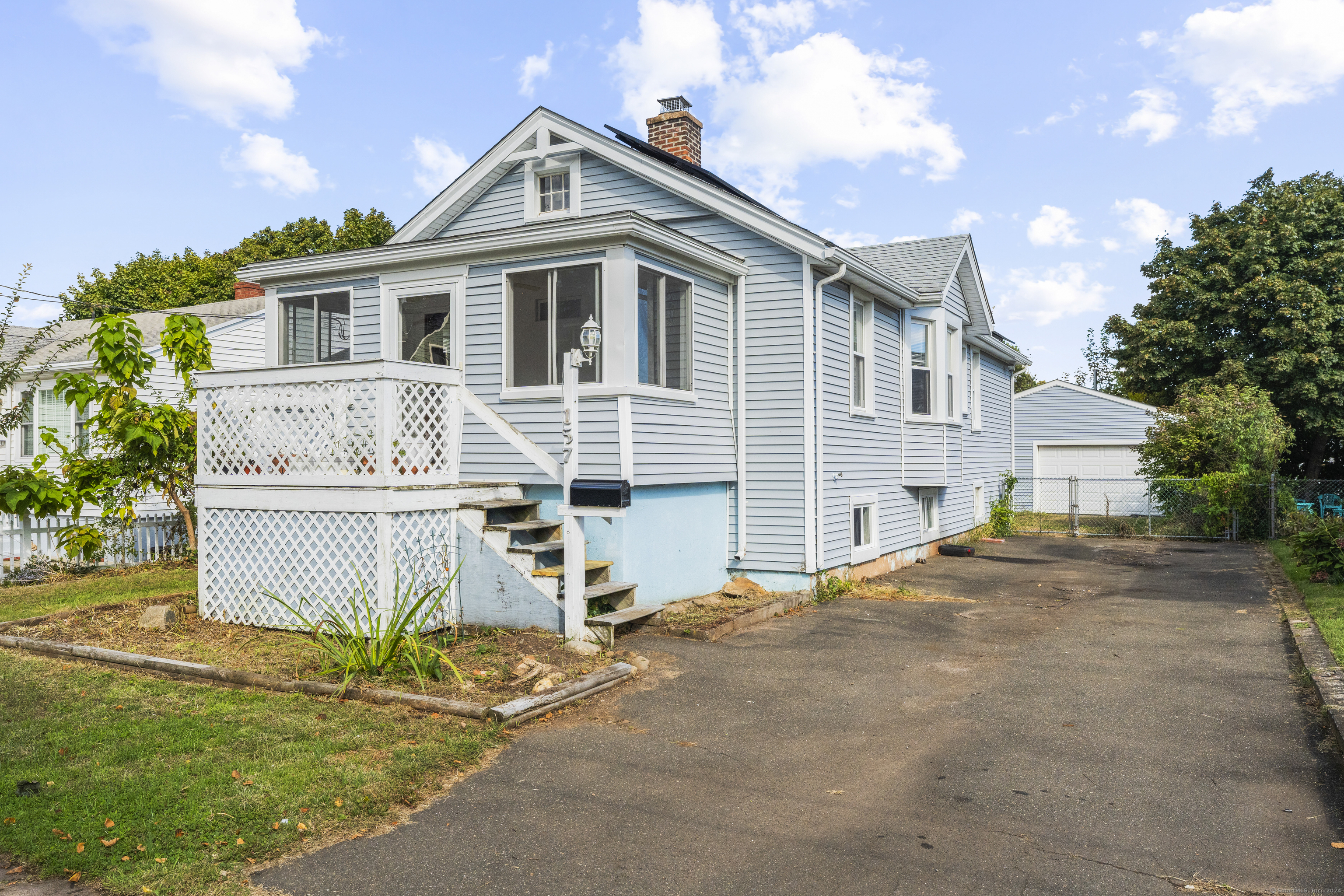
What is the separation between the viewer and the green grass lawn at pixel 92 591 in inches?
422

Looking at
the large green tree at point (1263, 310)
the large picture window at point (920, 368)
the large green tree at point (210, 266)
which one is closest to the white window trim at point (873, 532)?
the large picture window at point (920, 368)

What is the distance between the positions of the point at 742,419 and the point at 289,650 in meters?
6.25

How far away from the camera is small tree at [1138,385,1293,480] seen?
68.9ft

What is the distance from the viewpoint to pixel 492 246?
10.4 meters

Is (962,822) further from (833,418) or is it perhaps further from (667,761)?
(833,418)

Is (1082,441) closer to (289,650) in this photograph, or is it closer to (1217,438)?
(1217,438)

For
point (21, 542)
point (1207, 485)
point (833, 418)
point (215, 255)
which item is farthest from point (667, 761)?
point (215, 255)

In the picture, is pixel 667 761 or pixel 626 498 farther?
pixel 626 498

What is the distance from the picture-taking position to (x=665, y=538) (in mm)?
10289

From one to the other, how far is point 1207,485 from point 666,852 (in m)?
20.9

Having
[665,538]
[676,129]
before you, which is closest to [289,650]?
[665,538]

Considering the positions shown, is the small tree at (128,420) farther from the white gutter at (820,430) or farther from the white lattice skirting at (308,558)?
the white gutter at (820,430)

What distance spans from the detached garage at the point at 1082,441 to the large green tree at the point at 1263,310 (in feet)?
7.17

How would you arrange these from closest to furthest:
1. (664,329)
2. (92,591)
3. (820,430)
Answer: (664,329) → (820,430) → (92,591)
